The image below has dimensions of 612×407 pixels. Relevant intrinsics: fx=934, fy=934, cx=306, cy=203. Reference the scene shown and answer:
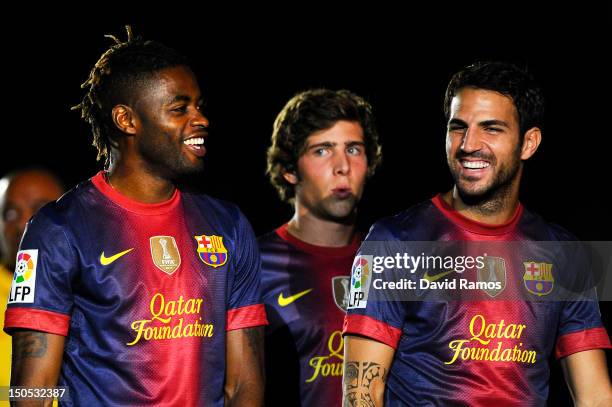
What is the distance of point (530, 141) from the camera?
328cm

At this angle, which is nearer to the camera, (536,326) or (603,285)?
(536,326)

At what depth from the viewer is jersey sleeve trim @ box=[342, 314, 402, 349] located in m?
3.01

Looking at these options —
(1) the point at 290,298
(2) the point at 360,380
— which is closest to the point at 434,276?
(2) the point at 360,380

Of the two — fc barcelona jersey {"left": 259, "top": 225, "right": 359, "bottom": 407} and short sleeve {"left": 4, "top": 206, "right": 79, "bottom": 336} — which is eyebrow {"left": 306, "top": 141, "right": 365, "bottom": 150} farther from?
short sleeve {"left": 4, "top": 206, "right": 79, "bottom": 336}

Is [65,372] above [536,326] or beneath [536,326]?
beneath

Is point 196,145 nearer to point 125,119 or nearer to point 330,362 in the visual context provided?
point 125,119

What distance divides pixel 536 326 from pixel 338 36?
2.68 metres

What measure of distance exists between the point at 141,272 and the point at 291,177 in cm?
148

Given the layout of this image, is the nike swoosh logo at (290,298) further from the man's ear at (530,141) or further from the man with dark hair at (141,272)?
the man's ear at (530,141)

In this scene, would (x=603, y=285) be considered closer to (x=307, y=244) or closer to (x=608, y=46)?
(x=307, y=244)

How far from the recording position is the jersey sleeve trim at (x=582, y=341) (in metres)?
3.18

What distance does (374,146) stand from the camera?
4340mm

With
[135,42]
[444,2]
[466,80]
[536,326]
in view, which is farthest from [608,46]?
[135,42]

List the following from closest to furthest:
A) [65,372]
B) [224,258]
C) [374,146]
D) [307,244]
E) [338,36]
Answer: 1. [65,372]
2. [224,258]
3. [307,244]
4. [374,146]
5. [338,36]
